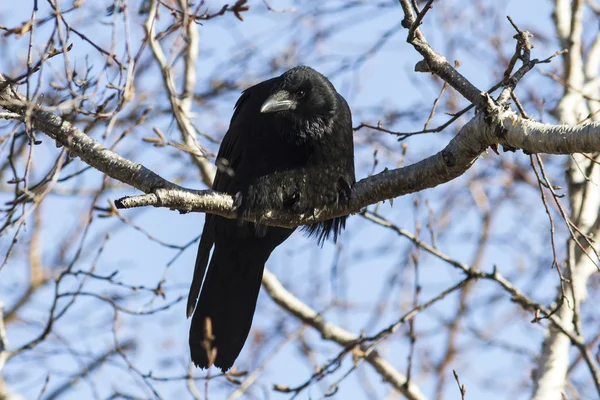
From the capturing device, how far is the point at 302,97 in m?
5.09

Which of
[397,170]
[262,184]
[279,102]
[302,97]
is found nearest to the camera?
[397,170]

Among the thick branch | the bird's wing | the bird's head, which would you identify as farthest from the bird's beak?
the thick branch

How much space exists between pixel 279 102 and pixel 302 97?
0.20 meters

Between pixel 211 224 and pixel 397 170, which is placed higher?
pixel 211 224

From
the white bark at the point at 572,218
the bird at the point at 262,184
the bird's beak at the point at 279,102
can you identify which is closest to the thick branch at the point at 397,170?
the bird at the point at 262,184

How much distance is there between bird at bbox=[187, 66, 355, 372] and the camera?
458 cm

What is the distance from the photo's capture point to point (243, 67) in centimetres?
782

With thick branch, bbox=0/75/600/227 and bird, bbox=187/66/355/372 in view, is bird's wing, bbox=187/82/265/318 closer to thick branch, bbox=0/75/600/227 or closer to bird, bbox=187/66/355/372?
bird, bbox=187/66/355/372

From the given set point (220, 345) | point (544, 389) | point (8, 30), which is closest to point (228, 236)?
point (220, 345)

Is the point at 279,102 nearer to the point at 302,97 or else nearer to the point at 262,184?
the point at 302,97

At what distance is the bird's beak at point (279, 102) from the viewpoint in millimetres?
4895

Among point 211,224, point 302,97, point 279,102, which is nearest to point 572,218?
point 302,97

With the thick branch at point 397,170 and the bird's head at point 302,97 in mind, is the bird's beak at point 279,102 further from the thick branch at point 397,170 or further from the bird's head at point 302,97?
the thick branch at point 397,170

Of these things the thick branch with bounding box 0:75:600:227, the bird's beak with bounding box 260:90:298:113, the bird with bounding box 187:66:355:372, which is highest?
the bird's beak with bounding box 260:90:298:113
